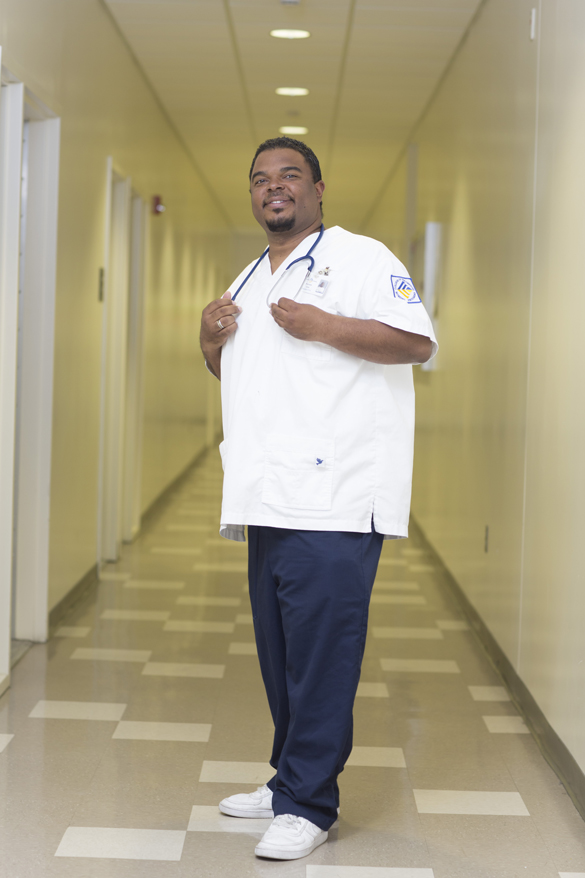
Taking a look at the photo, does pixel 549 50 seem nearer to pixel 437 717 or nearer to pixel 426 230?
pixel 437 717

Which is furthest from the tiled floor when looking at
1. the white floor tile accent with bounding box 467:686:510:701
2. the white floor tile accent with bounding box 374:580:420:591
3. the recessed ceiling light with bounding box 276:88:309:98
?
the recessed ceiling light with bounding box 276:88:309:98

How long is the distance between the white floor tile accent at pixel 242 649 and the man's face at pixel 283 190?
209 cm

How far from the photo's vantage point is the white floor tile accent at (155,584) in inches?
189

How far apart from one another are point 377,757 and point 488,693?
76 cm

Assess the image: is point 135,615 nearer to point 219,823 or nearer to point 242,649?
point 242,649

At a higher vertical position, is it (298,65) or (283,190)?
(298,65)

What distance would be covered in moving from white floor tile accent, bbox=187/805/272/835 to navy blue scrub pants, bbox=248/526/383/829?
0.14 meters

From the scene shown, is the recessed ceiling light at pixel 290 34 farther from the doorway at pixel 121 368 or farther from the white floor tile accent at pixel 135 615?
the white floor tile accent at pixel 135 615

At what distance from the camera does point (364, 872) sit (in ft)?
6.73

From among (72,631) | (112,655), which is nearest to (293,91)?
(72,631)

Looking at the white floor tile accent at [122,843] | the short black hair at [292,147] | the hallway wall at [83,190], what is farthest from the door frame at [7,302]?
the short black hair at [292,147]

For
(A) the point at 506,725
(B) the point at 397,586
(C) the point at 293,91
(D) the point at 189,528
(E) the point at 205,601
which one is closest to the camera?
A: (A) the point at 506,725

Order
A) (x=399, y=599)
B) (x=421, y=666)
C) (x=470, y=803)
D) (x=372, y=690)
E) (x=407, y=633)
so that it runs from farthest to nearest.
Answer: (x=399, y=599) < (x=407, y=633) < (x=421, y=666) < (x=372, y=690) < (x=470, y=803)

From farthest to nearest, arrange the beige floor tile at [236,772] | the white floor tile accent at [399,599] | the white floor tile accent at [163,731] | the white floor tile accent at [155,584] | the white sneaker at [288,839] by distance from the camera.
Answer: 1. the white floor tile accent at [155,584]
2. the white floor tile accent at [399,599]
3. the white floor tile accent at [163,731]
4. the beige floor tile at [236,772]
5. the white sneaker at [288,839]
